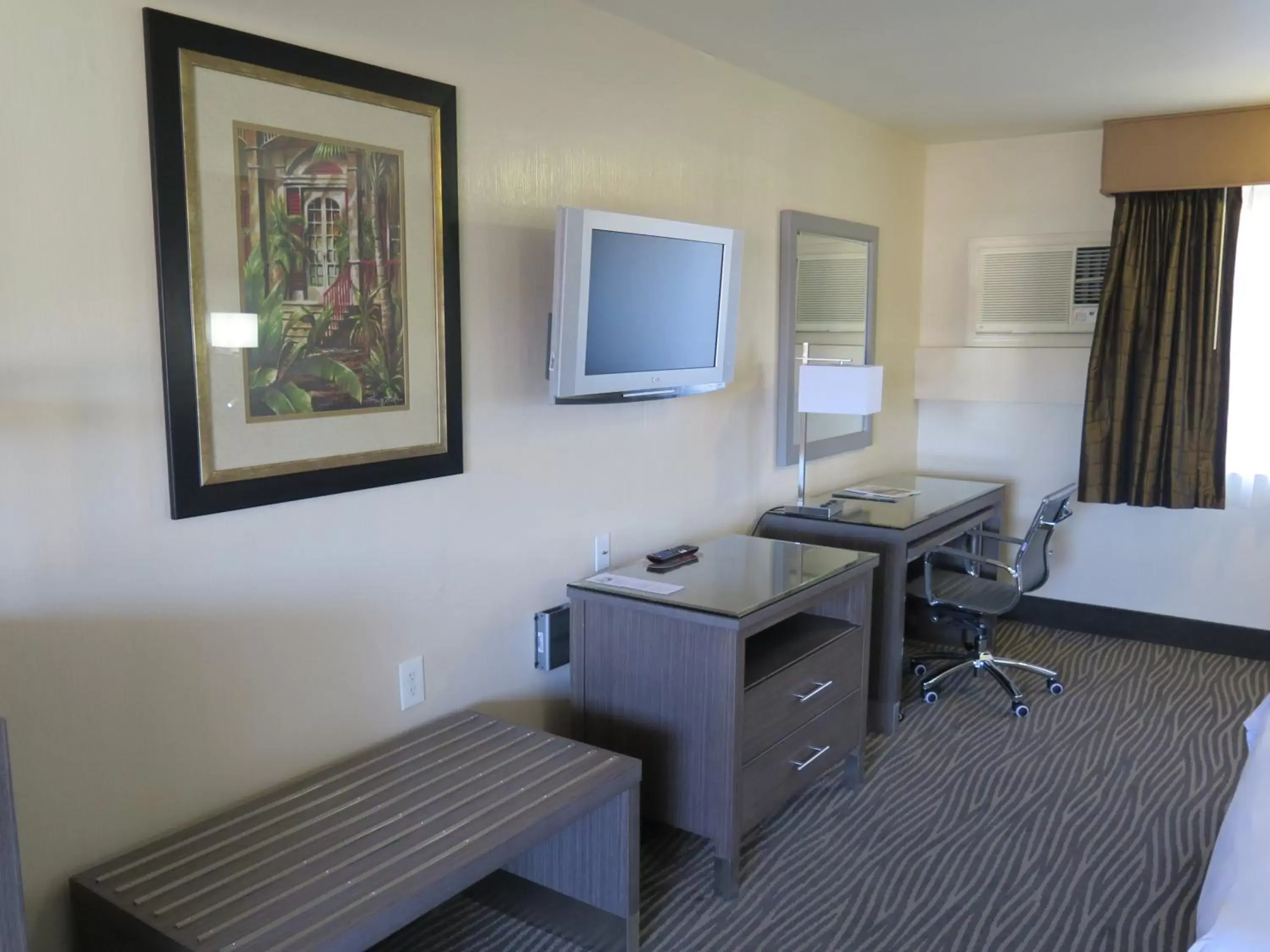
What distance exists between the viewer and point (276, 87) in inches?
78.2

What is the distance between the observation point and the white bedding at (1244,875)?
1.45 m

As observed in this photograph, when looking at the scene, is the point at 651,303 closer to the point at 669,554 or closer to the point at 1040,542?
the point at 669,554

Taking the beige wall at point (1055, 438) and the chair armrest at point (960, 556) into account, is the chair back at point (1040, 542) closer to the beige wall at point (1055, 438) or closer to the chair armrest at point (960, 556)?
the chair armrest at point (960, 556)

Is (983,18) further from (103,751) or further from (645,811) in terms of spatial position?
(103,751)

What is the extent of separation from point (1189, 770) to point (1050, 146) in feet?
8.92

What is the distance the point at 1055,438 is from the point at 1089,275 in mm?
741

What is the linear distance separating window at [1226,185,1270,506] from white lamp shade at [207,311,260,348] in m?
3.76

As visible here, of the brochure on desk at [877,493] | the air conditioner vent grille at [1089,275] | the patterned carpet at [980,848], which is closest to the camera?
the patterned carpet at [980,848]

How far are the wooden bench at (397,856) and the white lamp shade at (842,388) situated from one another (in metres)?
1.65

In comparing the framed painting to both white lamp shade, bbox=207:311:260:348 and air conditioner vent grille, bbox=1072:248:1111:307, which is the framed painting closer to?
white lamp shade, bbox=207:311:260:348

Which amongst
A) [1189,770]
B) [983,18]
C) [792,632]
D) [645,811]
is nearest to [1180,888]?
[1189,770]

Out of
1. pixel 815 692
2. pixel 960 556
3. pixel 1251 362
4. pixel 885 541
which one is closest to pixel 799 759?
pixel 815 692

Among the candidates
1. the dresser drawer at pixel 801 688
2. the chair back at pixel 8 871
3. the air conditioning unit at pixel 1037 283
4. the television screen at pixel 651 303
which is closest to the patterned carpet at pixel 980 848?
the dresser drawer at pixel 801 688

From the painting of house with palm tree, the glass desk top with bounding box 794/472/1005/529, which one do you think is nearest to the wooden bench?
the painting of house with palm tree
